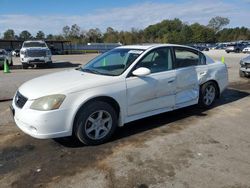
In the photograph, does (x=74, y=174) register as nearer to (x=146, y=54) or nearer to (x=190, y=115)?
(x=146, y=54)

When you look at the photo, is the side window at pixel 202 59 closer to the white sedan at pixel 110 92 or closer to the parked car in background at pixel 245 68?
the white sedan at pixel 110 92

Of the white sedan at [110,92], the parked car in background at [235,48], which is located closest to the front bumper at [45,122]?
the white sedan at [110,92]

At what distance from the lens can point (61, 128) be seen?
4512 millimetres

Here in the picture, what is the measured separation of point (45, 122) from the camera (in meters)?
4.40

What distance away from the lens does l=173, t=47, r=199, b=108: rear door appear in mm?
6117

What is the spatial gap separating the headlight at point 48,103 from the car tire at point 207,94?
3.59 meters

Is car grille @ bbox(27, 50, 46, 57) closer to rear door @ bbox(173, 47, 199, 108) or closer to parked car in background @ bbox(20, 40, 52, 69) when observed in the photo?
parked car in background @ bbox(20, 40, 52, 69)

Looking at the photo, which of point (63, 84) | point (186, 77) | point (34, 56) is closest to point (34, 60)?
point (34, 56)

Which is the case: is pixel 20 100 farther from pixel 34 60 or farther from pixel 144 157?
pixel 34 60

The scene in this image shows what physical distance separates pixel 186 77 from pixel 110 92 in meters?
2.05

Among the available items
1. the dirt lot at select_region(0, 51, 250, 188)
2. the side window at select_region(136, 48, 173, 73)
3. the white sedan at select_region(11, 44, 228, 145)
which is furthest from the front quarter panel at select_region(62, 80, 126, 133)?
the side window at select_region(136, 48, 173, 73)

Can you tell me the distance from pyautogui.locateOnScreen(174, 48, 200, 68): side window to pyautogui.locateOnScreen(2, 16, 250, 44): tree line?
248 ft

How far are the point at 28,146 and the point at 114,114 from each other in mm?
1510

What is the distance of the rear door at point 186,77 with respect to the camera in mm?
6117
